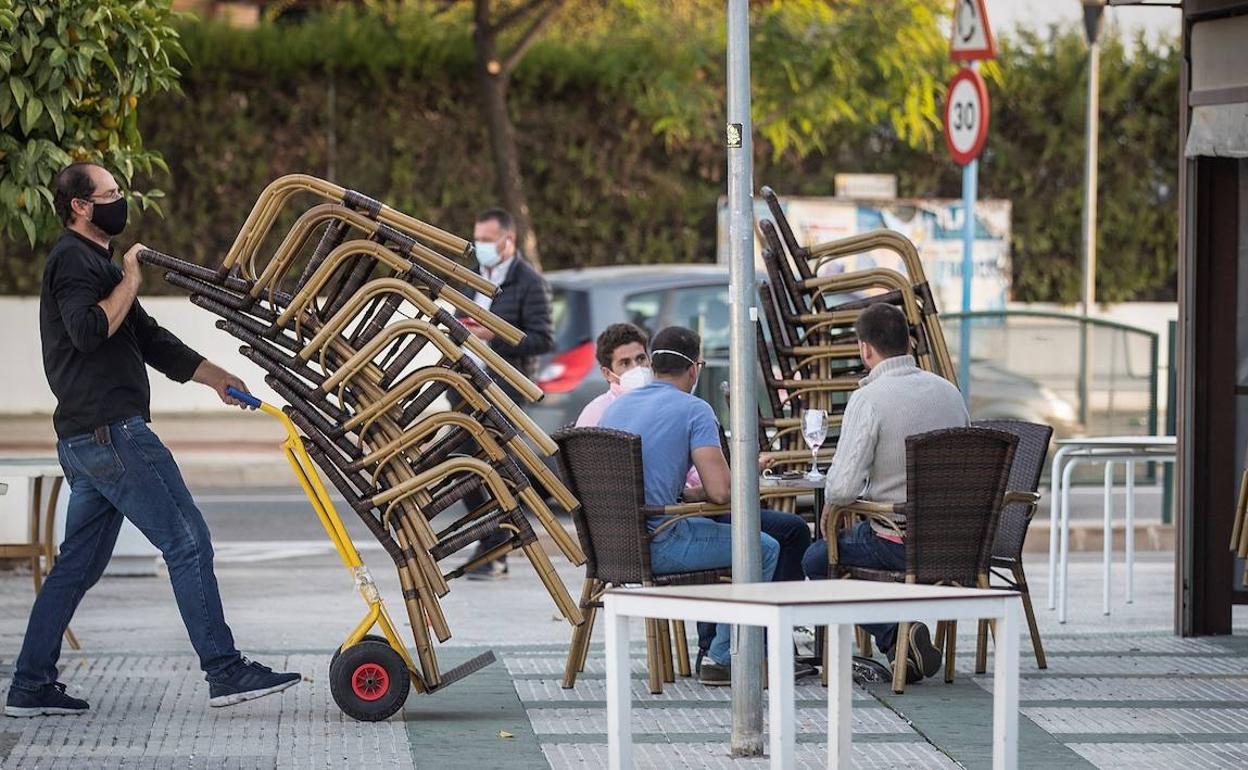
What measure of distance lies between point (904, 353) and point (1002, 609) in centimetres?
271

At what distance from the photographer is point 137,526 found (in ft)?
22.7

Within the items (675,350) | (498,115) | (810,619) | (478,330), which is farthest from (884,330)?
(498,115)

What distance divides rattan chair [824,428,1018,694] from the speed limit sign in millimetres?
6262

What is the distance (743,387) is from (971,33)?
25.4 feet

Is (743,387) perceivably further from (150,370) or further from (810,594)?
(150,370)

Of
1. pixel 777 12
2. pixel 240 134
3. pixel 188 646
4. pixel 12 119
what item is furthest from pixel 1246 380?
pixel 240 134

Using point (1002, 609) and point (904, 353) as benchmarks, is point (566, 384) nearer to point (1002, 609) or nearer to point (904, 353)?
point (904, 353)

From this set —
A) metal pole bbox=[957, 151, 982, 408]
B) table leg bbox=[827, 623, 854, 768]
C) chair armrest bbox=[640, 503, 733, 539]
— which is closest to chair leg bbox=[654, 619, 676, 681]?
chair armrest bbox=[640, 503, 733, 539]

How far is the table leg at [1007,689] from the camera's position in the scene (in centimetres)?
502

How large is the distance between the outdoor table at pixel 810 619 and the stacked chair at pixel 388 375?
5.55 ft

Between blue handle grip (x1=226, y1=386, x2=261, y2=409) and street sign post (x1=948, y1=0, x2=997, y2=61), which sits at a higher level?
street sign post (x1=948, y1=0, x2=997, y2=61)

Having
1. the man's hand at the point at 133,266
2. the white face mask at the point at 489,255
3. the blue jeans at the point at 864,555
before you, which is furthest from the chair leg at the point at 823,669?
the white face mask at the point at 489,255

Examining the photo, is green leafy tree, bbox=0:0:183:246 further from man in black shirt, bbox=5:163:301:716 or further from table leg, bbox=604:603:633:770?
table leg, bbox=604:603:633:770

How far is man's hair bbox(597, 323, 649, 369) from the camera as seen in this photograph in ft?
27.3
